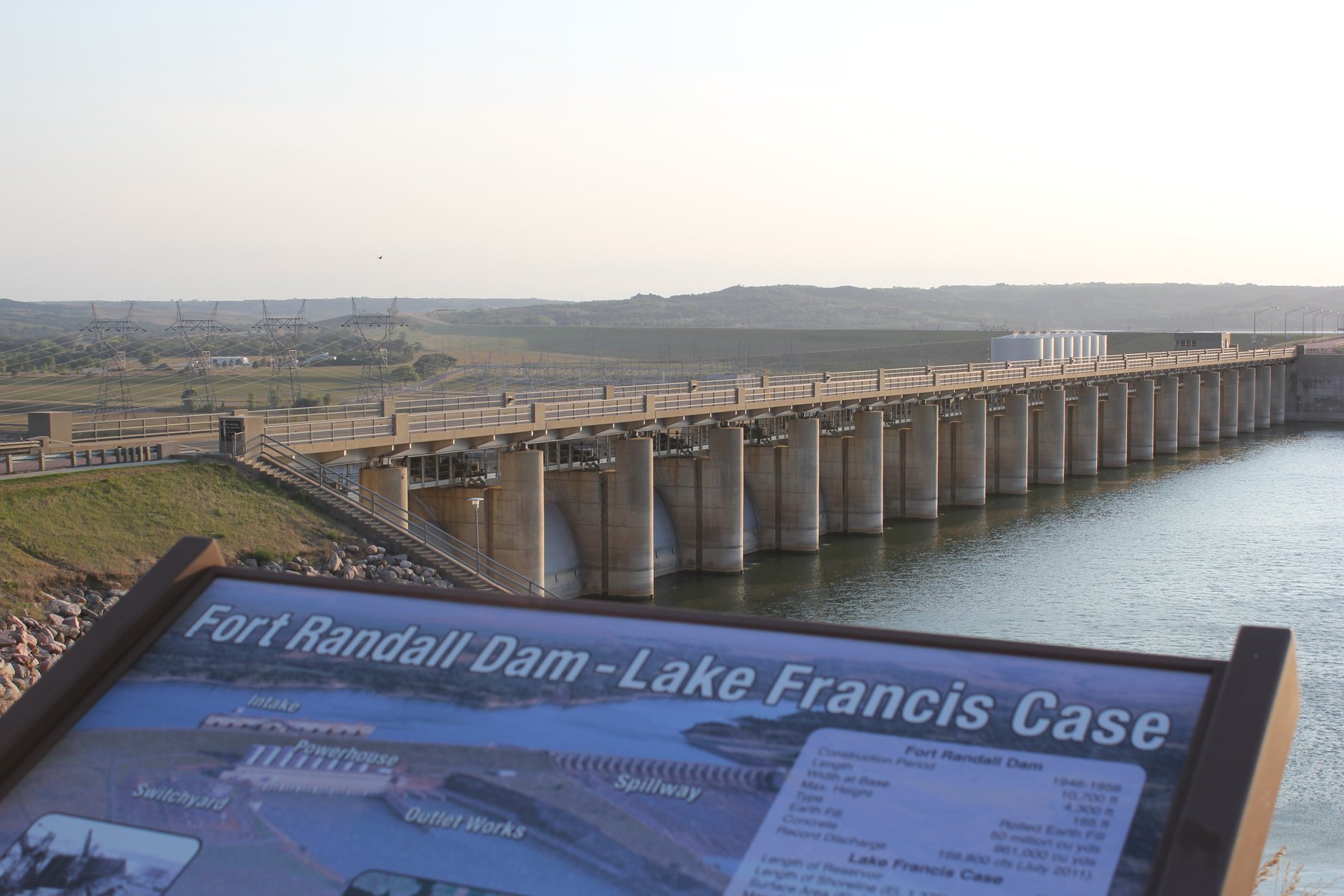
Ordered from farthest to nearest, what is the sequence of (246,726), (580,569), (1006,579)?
(1006,579), (580,569), (246,726)

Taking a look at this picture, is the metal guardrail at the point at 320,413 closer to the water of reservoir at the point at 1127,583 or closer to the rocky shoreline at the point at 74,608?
the rocky shoreline at the point at 74,608

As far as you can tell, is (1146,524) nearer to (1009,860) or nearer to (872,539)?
(872,539)

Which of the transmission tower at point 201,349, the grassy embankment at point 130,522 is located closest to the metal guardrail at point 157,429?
the grassy embankment at point 130,522

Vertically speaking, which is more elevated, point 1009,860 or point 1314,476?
point 1009,860

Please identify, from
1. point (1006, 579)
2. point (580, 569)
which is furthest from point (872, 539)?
point (580, 569)

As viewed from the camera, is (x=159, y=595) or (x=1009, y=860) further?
(x=159, y=595)

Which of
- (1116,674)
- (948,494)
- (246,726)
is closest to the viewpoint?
(1116,674)

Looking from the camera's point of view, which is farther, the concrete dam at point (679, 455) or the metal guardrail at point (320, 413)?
the metal guardrail at point (320, 413)

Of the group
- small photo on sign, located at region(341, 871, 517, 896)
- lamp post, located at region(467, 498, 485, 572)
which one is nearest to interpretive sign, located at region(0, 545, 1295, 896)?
small photo on sign, located at region(341, 871, 517, 896)
